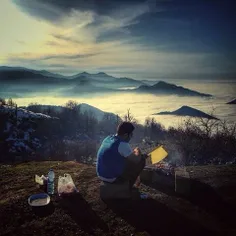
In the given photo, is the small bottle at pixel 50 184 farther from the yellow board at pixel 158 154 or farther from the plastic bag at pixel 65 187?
the yellow board at pixel 158 154

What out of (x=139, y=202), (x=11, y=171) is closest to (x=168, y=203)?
(x=139, y=202)

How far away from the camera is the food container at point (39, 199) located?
4.36 metres

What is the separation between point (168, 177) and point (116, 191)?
1.24 meters

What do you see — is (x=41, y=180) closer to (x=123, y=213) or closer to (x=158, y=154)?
(x=123, y=213)

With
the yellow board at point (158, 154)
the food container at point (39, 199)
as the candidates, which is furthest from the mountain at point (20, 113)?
the food container at point (39, 199)

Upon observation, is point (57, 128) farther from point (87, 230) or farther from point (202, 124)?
point (87, 230)

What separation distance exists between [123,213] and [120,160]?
0.71 metres

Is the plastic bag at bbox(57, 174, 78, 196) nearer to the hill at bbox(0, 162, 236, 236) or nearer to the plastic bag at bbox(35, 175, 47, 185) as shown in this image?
the hill at bbox(0, 162, 236, 236)

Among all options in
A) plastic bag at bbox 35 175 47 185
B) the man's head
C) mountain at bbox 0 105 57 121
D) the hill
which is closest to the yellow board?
the hill

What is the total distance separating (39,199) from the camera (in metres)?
4.50

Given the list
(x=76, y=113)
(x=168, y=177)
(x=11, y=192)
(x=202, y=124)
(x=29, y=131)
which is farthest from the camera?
(x=76, y=113)

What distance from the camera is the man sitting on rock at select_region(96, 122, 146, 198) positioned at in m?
4.37

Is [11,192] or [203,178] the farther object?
[203,178]

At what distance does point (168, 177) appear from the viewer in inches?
213
